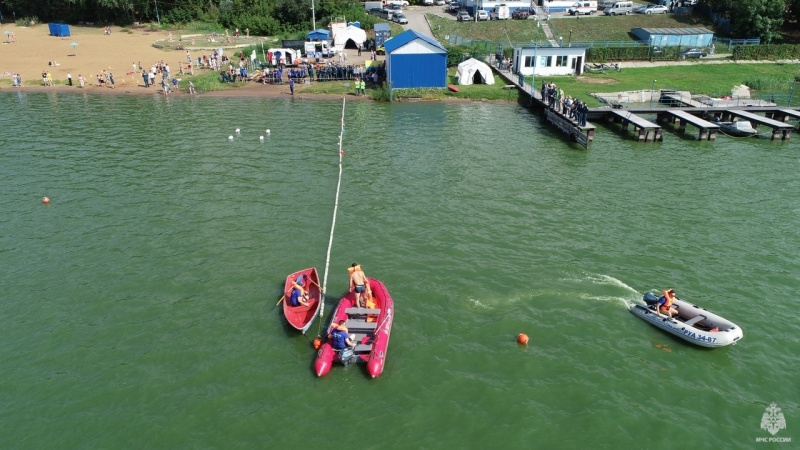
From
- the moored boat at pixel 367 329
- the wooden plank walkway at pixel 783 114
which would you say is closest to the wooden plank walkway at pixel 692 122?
the wooden plank walkway at pixel 783 114

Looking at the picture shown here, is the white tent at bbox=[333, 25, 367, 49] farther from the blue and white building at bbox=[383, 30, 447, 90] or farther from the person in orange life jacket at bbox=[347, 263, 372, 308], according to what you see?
the person in orange life jacket at bbox=[347, 263, 372, 308]

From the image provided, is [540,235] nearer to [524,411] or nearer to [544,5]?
[524,411]

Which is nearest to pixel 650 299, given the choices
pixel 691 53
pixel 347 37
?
pixel 691 53

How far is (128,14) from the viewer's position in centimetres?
8300

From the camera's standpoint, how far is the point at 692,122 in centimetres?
3884

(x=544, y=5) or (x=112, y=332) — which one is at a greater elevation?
(x=544, y=5)

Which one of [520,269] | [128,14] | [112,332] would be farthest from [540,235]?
[128,14]

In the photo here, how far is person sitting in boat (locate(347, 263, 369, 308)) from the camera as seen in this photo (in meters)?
17.6

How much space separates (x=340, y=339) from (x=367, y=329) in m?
1.34

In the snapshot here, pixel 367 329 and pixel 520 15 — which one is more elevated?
pixel 520 15

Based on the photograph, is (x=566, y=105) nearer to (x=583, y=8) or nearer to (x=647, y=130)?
(x=647, y=130)

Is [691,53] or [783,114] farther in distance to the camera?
[691,53]

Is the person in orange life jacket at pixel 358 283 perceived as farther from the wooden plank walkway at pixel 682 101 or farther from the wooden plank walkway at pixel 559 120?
the wooden plank walkway at pixel 682 101

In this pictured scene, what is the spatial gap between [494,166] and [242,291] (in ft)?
56.4
